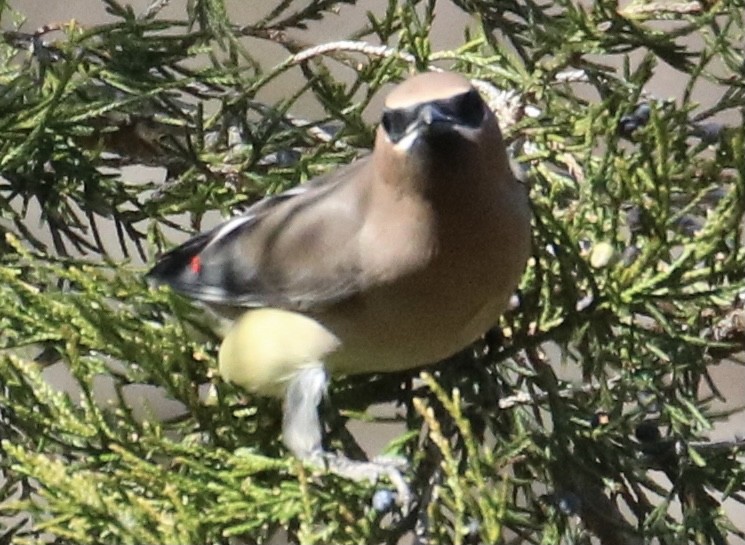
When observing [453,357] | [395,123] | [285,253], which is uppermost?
[395,123]

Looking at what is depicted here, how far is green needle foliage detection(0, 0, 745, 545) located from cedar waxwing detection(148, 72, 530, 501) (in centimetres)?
5

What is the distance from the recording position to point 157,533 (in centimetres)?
120

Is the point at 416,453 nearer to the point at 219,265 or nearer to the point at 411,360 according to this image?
the point at 411,360

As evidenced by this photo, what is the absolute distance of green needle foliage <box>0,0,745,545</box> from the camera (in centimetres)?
123

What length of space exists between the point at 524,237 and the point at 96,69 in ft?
1.95

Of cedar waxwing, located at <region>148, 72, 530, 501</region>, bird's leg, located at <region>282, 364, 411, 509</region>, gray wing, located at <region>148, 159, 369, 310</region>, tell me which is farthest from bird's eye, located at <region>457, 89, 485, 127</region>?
bird's leg, located at <region>282, 364, 411, 509</region>

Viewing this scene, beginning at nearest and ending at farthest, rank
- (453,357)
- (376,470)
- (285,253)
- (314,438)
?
(376,470), (314,438), (453,357), (285,253)

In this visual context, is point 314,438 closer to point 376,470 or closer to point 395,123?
point 376,470

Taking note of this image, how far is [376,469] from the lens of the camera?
130 centimetres

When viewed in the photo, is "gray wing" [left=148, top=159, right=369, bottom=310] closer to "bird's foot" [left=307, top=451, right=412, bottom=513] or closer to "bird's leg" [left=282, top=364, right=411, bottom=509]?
"bird's leg" [left=282, top=364, right=411, bottom=509]

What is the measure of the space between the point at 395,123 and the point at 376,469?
40 cm

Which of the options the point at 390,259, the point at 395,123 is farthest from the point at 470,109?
the point at 390,259

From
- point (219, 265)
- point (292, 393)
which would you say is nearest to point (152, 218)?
point (219, 265)

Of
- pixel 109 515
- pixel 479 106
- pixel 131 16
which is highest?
pixel 131 16
